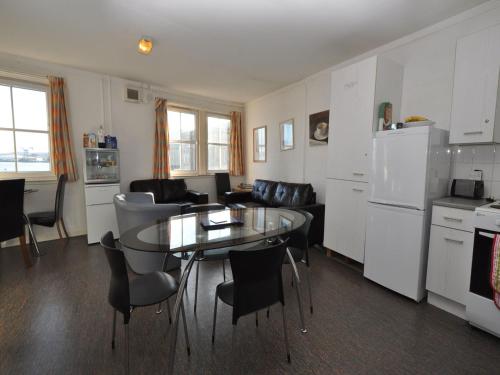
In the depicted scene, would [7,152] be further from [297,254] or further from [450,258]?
[450,258]

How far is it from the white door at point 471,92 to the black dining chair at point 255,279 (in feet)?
6.41

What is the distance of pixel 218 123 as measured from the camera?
18.2ft

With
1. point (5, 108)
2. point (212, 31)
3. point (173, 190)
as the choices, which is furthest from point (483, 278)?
point (5, 108)

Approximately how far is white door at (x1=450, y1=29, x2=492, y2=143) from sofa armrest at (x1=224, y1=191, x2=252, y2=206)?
3347 millimetres

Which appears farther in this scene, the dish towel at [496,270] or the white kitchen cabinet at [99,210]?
the white kitchen cabinet at [99,210]

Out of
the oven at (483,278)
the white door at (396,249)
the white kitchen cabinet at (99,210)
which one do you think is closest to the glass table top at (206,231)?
the white door at (396,249)

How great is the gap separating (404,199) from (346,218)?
787mm

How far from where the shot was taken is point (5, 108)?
347cm

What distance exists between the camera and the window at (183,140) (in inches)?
197

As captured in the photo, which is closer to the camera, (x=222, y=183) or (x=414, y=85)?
(x=414, y=85)

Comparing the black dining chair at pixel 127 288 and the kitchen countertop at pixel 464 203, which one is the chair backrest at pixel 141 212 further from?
the kitchen countertop at pixel 464 203

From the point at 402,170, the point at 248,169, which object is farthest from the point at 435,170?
the point at 248,169

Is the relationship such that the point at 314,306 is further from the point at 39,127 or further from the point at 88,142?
the point at 39,127

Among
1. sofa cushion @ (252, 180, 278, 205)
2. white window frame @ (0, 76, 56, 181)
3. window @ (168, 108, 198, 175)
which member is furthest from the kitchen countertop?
white window frame @ (0, 76, 56, 181)
